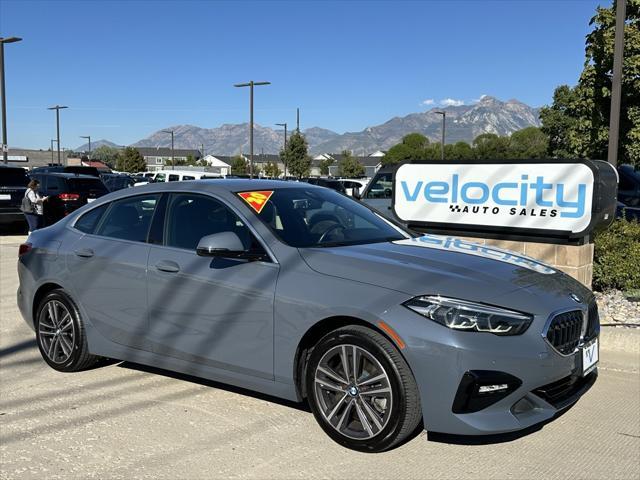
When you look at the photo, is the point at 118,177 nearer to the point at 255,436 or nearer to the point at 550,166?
the point at 550,166

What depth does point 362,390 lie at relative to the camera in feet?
11.8

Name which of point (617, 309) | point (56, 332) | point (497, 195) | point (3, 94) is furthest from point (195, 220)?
point (3, 94)

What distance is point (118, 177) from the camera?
3212 cm

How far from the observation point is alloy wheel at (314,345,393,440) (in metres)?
3.53

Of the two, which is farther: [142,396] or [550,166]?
[550,166]

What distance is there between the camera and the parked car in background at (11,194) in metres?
16.1

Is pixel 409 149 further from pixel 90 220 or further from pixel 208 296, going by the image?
pixel 208 296

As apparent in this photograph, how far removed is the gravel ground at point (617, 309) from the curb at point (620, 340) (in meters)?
0.46

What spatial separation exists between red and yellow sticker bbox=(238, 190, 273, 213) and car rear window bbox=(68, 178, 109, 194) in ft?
44.6

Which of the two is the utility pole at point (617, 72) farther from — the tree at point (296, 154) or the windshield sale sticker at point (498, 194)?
the tree at point (296, 154)

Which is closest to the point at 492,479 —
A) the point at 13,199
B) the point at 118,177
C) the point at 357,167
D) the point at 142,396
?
the point at 142,396

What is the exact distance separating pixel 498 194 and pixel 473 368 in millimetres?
4779

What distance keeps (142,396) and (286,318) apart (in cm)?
153

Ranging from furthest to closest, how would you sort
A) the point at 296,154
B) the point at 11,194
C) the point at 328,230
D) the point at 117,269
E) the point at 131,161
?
the point at 131,161 → the point at 296,154 → the point at 11,194 → the point at 117,269 → the point at 328,230
